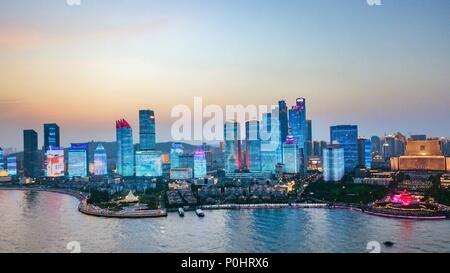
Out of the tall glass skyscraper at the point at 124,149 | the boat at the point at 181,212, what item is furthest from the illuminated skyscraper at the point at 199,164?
the boat at the point at 181,212

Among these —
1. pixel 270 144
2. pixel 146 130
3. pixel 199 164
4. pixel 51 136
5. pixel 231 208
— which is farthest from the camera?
pixel 51 136

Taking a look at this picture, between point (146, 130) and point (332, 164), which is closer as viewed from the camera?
point (332, 164)

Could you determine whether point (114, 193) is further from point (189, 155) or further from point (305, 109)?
point (305, 109)

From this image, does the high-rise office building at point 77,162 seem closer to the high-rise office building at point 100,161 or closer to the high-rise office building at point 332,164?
the high-rise office building at point 100,161

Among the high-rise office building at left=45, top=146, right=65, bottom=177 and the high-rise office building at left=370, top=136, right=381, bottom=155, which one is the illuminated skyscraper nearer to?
the high-rise office building at left=45, top=146, right=65, bottom=177

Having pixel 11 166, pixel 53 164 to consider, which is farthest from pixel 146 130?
pixel 11 166

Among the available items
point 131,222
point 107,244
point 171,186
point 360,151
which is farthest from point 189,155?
point 107,244

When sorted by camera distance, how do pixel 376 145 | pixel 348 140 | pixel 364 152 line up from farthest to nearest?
pixel 376 145
pixel 364 152
pixel 348 140

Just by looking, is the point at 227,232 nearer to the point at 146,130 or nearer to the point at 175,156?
the point at 175,156
